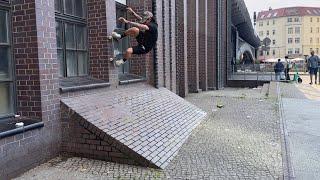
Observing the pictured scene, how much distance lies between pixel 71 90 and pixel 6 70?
115 centimetres

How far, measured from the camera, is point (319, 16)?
4513 inches

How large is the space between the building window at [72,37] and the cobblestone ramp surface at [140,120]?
0.78 meters

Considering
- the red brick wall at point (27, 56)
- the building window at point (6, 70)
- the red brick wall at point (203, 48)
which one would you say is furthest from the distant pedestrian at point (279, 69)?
the building window at point (6, 70)

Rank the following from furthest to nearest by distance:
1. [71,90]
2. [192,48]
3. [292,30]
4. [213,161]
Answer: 1. [292,30]
2. [192,48]
3. [71,90]
4. [213,161]

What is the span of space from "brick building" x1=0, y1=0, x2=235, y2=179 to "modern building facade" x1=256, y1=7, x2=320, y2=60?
108m

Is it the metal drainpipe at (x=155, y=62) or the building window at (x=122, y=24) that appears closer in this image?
the building window at (x=122, y=24)

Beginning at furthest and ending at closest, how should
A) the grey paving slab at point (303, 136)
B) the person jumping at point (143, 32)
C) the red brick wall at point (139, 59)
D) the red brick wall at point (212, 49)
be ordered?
the red brick wall at point (212, 49) < the red brick wall at point (139, 59) < the person jumping at point (143, 32) < the grey paving slab at point (303, 136)

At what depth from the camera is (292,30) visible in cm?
11594

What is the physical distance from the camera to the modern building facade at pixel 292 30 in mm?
114625

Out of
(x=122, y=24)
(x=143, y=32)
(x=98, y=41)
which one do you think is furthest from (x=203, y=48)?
(x=98, y=41)

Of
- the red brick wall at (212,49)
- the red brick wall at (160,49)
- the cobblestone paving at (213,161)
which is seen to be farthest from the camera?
the red brick wall at (212,49)

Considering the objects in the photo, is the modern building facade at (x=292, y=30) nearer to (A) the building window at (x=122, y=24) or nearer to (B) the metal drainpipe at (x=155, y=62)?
(B) the metal drainpipe at (x=155, y=62)

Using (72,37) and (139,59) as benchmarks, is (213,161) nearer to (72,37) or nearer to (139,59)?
(72,37)

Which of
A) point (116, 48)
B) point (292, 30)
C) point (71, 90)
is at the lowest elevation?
point (71, 90)
